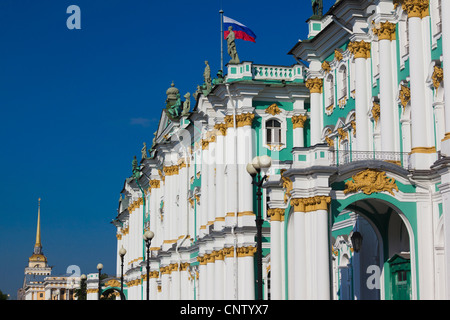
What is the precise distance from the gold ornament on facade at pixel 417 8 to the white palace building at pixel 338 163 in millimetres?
44

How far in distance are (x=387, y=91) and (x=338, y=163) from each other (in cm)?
424

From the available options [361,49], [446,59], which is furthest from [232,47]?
[446,59]

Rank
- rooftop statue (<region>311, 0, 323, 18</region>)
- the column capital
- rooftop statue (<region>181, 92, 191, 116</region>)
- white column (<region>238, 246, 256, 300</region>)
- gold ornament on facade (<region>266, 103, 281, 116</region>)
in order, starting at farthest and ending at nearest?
rooftop statue (<region>181, 92, 191, 116</region>) < gold ornament on facade (<region>266, 103, 281, 116</region>) < white column (<region>238, 246, 256, 300</region>) < rooftop statue (<region>311, 0, 323, 18</region>) < the column capital

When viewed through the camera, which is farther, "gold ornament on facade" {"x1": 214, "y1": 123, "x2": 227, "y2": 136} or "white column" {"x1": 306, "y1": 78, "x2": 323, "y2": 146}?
"gold ornament on facade" {"x1": 214, "y1": 123, "x2": 227, "y2": 136}

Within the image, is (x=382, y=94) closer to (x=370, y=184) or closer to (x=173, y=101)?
(x=370, y=184)

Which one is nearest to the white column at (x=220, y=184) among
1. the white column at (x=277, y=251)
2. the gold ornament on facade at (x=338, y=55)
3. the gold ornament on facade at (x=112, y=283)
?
the gold ornament on facade at (x=338, y=55)

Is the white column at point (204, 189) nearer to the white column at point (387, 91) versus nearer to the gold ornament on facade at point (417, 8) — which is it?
the white column at point (387, 91)

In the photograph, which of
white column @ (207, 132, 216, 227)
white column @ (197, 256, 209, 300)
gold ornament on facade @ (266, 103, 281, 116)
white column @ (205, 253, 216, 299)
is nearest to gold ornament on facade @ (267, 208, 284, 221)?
gold ornament on facade @ (266, 103, 281, 116)

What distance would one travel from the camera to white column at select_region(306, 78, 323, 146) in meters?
43.5

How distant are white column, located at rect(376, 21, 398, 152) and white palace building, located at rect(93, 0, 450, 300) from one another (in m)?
0.05

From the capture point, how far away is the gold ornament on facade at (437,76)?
31484mm

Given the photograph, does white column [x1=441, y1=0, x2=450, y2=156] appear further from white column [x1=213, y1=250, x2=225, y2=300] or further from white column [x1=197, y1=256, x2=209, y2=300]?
white column [x1=197, y1=256, x2=209, y2=300]

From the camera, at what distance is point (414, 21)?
109 feet

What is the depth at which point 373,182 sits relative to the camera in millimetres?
31656
